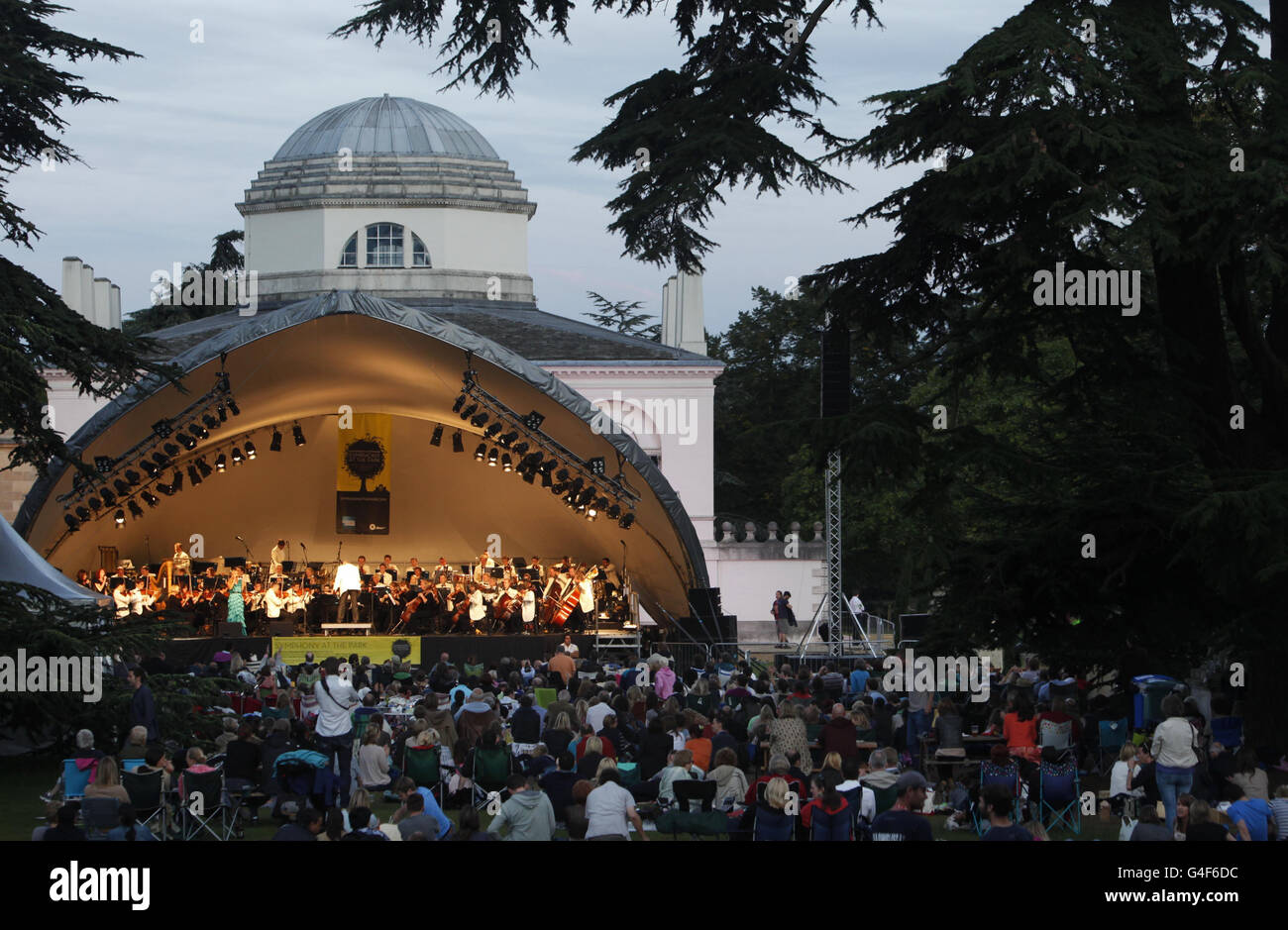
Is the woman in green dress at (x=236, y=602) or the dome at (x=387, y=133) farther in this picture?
the dome at (x=387, y=133)

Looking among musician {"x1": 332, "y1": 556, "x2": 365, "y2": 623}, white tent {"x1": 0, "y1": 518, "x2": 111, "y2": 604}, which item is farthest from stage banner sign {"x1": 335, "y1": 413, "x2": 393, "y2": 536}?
white tent {"x1": 0, "y1": 518, "x2": 111, "y2": 604}

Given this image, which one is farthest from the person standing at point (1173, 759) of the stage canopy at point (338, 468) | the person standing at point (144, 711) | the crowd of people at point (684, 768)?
the stage canopy at point (338, 468)

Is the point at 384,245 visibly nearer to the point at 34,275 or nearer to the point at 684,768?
the point at 34,275

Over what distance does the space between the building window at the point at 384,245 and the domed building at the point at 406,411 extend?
59 mm

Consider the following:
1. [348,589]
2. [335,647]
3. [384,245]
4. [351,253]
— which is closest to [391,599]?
[348,589]

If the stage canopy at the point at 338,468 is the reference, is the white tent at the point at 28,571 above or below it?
below

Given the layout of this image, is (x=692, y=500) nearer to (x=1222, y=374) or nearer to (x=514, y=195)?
(x=514, y=195)

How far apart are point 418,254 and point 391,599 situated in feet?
63.3

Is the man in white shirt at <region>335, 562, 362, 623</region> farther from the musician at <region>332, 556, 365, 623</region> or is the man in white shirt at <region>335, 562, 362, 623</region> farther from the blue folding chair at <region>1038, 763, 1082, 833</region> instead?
the blue folding chair at <region>1038, 763, 1082, 833</region>

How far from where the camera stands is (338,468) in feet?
113

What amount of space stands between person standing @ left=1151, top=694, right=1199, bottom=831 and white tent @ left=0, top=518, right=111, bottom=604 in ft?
35.8

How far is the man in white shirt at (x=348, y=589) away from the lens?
2775 cm

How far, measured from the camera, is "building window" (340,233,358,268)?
44.6 metres

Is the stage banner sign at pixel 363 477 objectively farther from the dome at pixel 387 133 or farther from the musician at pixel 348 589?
the dome at pixel 387 133
